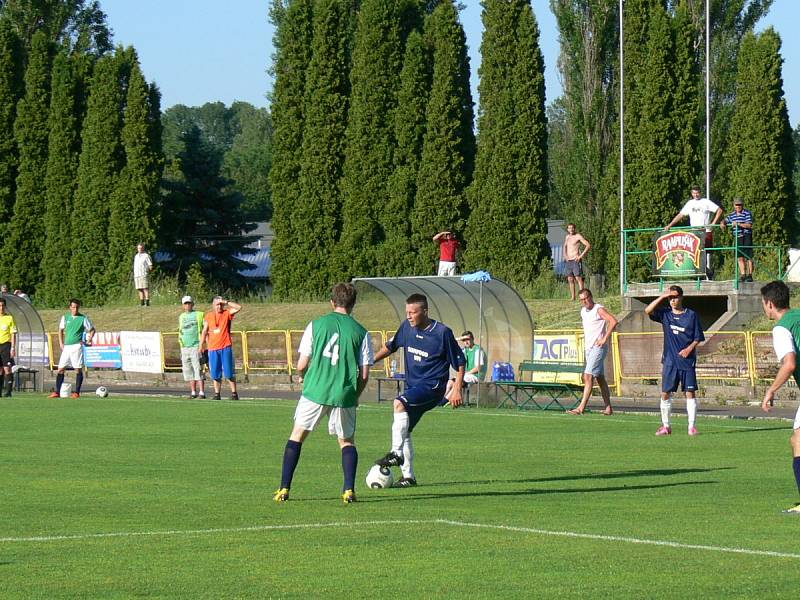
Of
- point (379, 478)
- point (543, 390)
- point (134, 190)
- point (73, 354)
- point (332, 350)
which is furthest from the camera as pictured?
point (134, 190)

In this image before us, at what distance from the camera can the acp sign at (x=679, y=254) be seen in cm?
3619

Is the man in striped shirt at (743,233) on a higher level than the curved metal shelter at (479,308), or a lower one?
higher

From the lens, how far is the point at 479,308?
34.3 metres

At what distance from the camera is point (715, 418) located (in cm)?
2655

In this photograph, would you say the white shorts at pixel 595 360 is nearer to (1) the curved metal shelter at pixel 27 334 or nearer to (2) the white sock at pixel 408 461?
(2) the white sock at pixel 408 461

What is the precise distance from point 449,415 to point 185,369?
8043 mm

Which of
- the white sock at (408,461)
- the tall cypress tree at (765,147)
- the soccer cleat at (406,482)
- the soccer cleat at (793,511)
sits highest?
the tall cypress tree at (765,147)

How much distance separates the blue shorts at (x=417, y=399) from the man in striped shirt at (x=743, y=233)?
2123cm

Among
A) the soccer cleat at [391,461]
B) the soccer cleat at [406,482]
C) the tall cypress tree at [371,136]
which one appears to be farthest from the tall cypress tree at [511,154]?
the soccer cleat at [391,461]

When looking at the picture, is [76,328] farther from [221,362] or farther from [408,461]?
[408,461]

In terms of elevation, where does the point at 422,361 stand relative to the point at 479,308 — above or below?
below

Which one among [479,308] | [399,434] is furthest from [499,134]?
[399,434]

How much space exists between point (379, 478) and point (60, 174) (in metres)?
48.2

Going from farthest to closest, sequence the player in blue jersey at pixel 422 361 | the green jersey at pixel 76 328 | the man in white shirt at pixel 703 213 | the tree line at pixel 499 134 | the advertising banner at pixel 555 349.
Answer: the tree line at pixel 499 134 < the man in white shirt at pixel 703 213 < the advertising banner at pixel 555 349 < the green jersey at pixel 76 328 < the player in blue jersey at pixel 422 361
